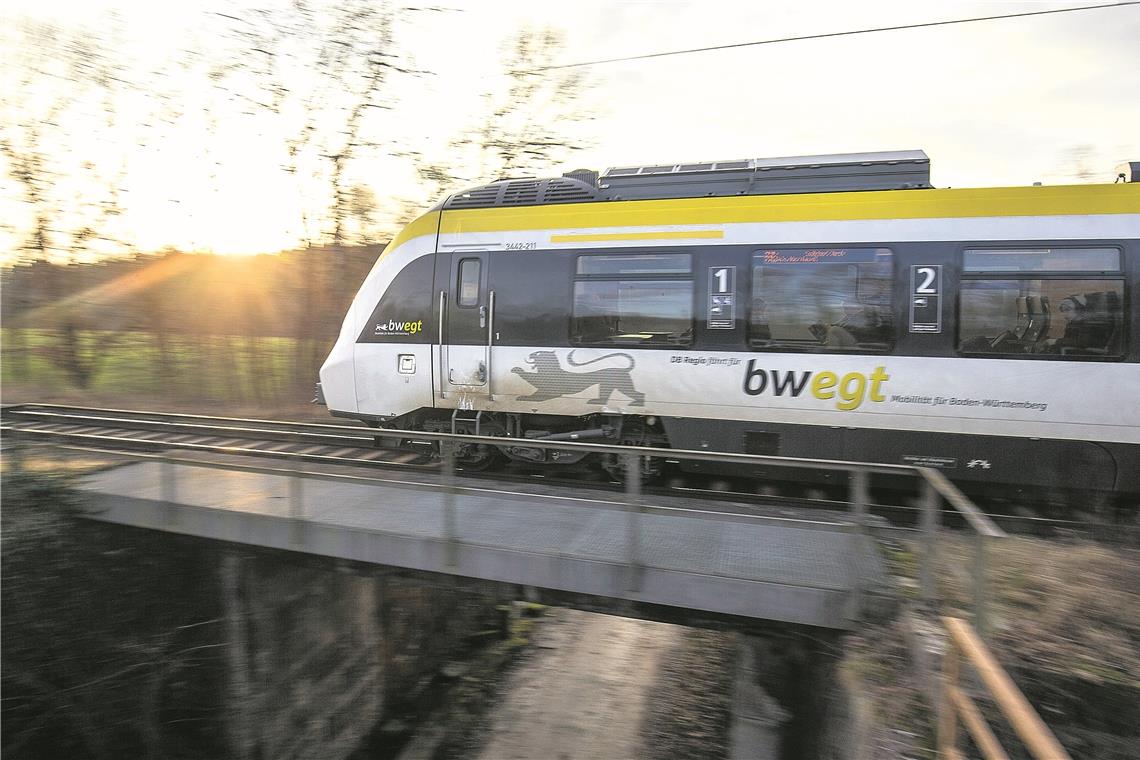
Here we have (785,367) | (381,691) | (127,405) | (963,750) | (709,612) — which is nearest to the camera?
(963,750)

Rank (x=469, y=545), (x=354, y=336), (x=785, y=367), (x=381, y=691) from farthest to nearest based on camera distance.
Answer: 1. (x=381, y=691)
2. (x=354, y=336)
3. (x=785, y=367)
4. (x=469, y=545)

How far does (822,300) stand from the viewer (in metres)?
6.25

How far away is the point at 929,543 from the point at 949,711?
1192mm

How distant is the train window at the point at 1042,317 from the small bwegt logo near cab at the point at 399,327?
5.93 metres

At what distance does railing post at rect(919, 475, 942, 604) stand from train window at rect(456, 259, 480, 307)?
17.0 feet

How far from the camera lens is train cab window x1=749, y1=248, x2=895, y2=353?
6.11 m

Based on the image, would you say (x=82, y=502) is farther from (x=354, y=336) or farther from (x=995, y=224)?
(x=995, y=224)

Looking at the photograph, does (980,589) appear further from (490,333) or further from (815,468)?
(490,333)

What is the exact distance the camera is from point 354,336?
26.2 ft

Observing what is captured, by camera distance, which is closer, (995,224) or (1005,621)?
(1005,621)

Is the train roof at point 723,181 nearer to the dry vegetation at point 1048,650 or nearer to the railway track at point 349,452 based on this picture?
the railway track at point 349,452

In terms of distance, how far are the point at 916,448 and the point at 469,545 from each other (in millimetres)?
4457

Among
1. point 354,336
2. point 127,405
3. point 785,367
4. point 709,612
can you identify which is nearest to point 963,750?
point 709,612

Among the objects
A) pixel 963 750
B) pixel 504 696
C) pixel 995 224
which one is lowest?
pixel 504 696
